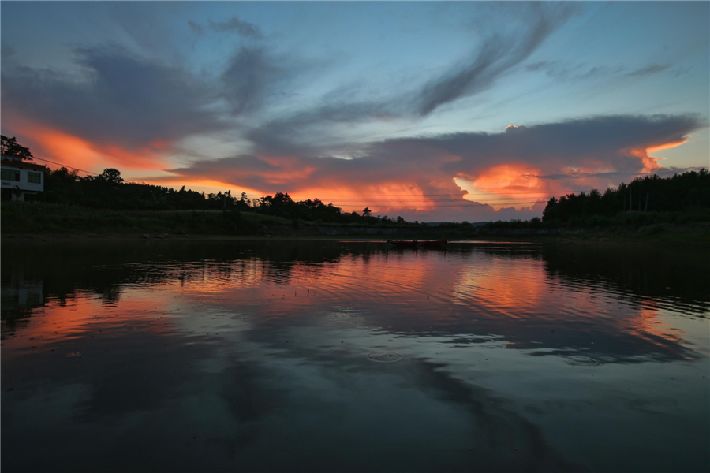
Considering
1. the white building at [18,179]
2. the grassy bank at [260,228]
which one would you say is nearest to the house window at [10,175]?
the white building at [18,179]

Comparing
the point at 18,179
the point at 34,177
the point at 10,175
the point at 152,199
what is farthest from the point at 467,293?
the point at 152,199

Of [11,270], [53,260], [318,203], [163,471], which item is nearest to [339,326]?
[163,471]

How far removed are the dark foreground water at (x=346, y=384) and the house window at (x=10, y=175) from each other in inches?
3064

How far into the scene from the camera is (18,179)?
86188 millimetres

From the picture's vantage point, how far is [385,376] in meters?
11.3

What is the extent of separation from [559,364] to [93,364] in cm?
1236

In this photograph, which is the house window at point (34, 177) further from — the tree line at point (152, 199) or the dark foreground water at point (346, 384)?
the dark foreground water at point (346, 384)

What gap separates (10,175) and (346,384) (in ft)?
324

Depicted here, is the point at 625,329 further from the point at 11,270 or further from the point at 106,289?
the point at 11,270

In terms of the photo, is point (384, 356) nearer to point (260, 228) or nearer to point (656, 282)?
point (656, 282)

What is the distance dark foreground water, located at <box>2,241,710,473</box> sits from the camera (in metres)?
7.59

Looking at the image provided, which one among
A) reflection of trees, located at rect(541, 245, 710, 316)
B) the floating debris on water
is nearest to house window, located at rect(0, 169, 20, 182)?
reflection of trees, located at rect(541, 245, 710, 316)

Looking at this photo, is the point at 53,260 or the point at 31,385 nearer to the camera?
the point at 31,385

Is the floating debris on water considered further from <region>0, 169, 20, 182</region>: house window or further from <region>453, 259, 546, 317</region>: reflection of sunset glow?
<region>0, 169, 20, 182</region>: house window
